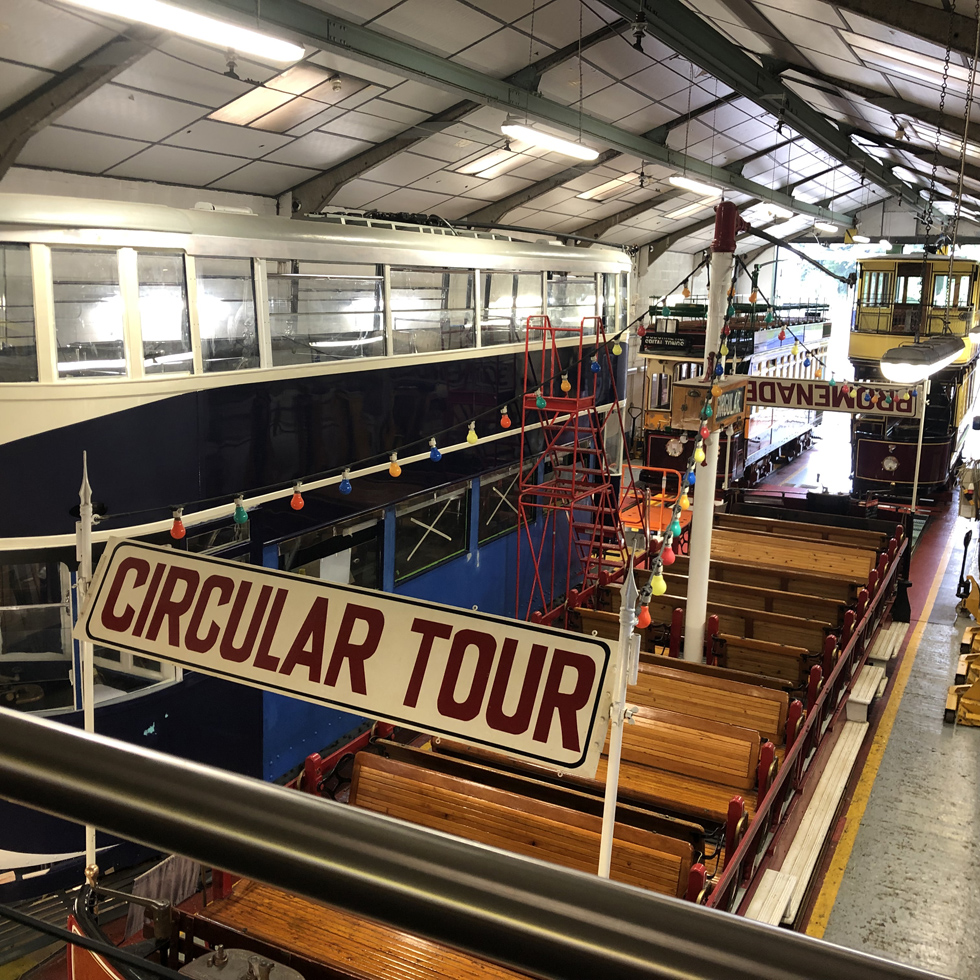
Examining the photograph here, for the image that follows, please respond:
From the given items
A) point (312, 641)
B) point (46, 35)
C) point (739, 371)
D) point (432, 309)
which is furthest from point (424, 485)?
point (739, 371)

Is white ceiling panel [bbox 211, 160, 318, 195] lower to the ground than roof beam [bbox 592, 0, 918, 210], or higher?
lower

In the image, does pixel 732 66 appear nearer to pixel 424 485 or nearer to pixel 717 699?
pixel 424 485

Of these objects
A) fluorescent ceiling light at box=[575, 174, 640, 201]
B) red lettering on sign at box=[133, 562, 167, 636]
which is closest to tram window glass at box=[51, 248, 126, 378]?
red lettering on sign at box=[133, 562, 167, 636]

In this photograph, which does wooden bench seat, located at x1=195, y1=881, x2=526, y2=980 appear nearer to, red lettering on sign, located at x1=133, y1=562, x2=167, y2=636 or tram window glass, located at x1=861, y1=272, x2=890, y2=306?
red lettering on sign, located at x1=133, y1=562, x2=167, y2=636

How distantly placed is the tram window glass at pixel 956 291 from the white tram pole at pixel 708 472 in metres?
14.6

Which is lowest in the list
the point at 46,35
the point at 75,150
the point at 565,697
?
the point at 565,697

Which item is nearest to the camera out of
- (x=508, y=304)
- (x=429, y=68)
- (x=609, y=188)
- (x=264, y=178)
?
(x=429, y=68)

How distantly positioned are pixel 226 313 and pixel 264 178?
673 centimetres

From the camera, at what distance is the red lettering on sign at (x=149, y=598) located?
3.32 m

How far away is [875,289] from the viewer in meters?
20.6

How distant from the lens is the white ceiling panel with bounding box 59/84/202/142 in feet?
33.1

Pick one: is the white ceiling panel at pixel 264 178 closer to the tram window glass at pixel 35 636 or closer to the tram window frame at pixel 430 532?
the tram window frame at pixel 430 532

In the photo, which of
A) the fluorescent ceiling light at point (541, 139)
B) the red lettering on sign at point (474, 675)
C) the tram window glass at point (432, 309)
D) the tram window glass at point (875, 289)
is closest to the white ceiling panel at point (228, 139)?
the fluorescent ceiling light at point (541, 139)

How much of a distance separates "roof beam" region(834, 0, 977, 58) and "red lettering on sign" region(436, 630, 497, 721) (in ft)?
20.6
